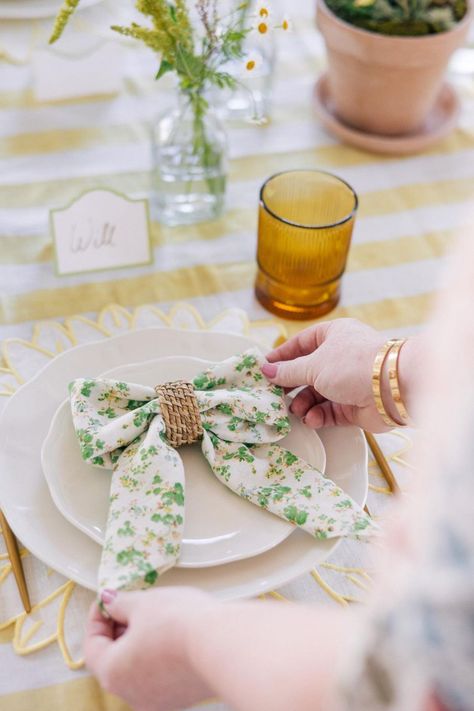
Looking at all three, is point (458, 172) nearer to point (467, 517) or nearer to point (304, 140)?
point (304, 140)

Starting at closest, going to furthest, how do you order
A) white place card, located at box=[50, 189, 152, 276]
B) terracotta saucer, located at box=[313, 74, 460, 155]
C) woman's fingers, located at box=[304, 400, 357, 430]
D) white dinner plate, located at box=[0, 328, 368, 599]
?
1. white dinner plate, located at box=[0, 328, 368, 599]
2. woman's fingers, located at box=[304, 400, 357, 430]
3. white place card, located at box=[50, 189, 152, 276]
4. terracotta saucer, located at box=[313, 74, 460, 155]

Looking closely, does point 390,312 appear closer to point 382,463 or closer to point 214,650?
point 382,463

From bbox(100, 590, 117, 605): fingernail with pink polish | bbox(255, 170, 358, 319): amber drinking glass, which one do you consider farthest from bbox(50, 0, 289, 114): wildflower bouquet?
bbox(100, 590, 117, 605): fingernail with pink polish

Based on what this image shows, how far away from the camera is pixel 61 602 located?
29.3 inches

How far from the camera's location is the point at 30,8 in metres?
1.40

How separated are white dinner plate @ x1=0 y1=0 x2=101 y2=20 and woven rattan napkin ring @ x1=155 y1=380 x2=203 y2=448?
879mm

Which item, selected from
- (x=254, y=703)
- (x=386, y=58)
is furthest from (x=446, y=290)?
(x=386, y=58)

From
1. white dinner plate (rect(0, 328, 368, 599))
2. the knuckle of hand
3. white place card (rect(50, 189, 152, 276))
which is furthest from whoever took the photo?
white place card (rect(50, 189, 152, 276))

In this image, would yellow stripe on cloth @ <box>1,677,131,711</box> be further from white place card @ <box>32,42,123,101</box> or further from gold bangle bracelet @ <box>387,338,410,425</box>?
white place card @ <box>32,42,123,101</box>

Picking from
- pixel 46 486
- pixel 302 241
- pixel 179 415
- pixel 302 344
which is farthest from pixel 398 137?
pixel 46 486

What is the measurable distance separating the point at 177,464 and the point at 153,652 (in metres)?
0.22

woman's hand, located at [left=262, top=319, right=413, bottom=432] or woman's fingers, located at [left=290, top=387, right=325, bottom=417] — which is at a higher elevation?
woman's hand, located at [left=262, top=319, right=413, bottom=432]

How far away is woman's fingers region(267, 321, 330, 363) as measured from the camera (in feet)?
2.81

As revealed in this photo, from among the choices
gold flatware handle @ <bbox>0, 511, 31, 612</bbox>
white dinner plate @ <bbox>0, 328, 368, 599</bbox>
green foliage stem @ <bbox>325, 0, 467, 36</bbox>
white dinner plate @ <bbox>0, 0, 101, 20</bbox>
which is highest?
green foliage stem @ <bbox>325, 0, 467, 36</bbox>
